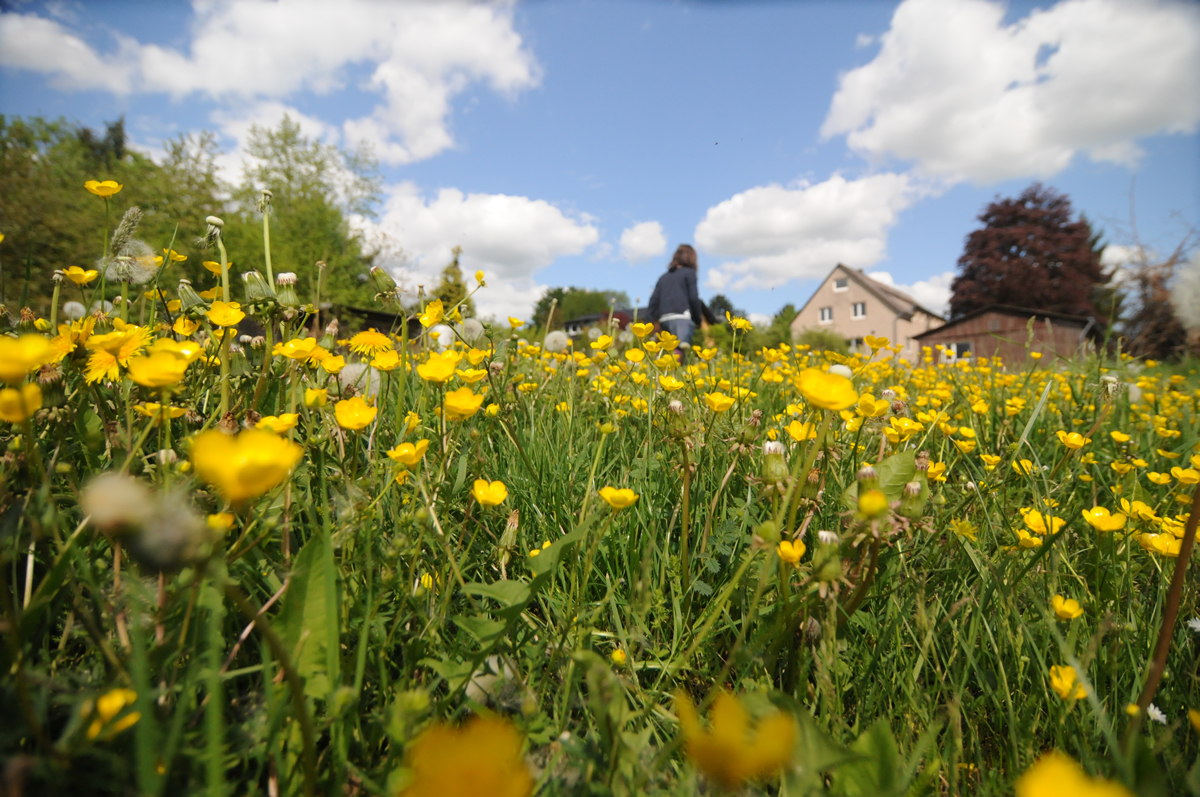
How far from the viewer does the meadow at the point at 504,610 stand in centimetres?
54

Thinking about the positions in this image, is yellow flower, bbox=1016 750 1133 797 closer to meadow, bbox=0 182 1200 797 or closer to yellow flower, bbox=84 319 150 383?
meadow, bbox=0 182 1200 797

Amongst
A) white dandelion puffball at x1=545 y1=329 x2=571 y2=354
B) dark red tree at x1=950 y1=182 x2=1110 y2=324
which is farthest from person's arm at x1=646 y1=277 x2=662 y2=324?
dark red tree at x1=950 y1=182 x2=1110 y2=324

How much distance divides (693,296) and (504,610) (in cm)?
700

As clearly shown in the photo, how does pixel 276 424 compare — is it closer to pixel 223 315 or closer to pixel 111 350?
pixel 111 350

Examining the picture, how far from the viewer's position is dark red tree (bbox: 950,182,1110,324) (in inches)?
1059

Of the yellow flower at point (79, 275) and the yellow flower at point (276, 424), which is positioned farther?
the yellow flower at point (79, 275)

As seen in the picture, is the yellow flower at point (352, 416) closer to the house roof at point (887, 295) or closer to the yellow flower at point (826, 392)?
the yellow flower at point (826, 392)

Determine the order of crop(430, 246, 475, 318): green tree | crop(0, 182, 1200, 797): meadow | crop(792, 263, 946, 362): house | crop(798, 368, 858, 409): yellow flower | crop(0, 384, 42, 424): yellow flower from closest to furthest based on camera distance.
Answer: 1. crop(0, 182, 1200, 797): meadow
2. crop(0, 384, 42, 424): yellow flower
3. crop(798, 368, 858, 409): yellow flower
4. crop(430, 246, 475, 318): green tree
5. crop(792, 263, 946, 362): house

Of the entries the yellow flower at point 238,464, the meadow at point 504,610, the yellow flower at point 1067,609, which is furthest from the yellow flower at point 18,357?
the yellow flower at point 1067,609

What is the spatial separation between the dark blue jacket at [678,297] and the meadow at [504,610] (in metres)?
5.86

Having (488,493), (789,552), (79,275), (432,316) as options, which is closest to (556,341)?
(432,316)

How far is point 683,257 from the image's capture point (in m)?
7.86

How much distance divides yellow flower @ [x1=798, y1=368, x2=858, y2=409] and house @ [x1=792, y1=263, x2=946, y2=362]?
106 feet

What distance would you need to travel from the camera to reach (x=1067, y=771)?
463mm
